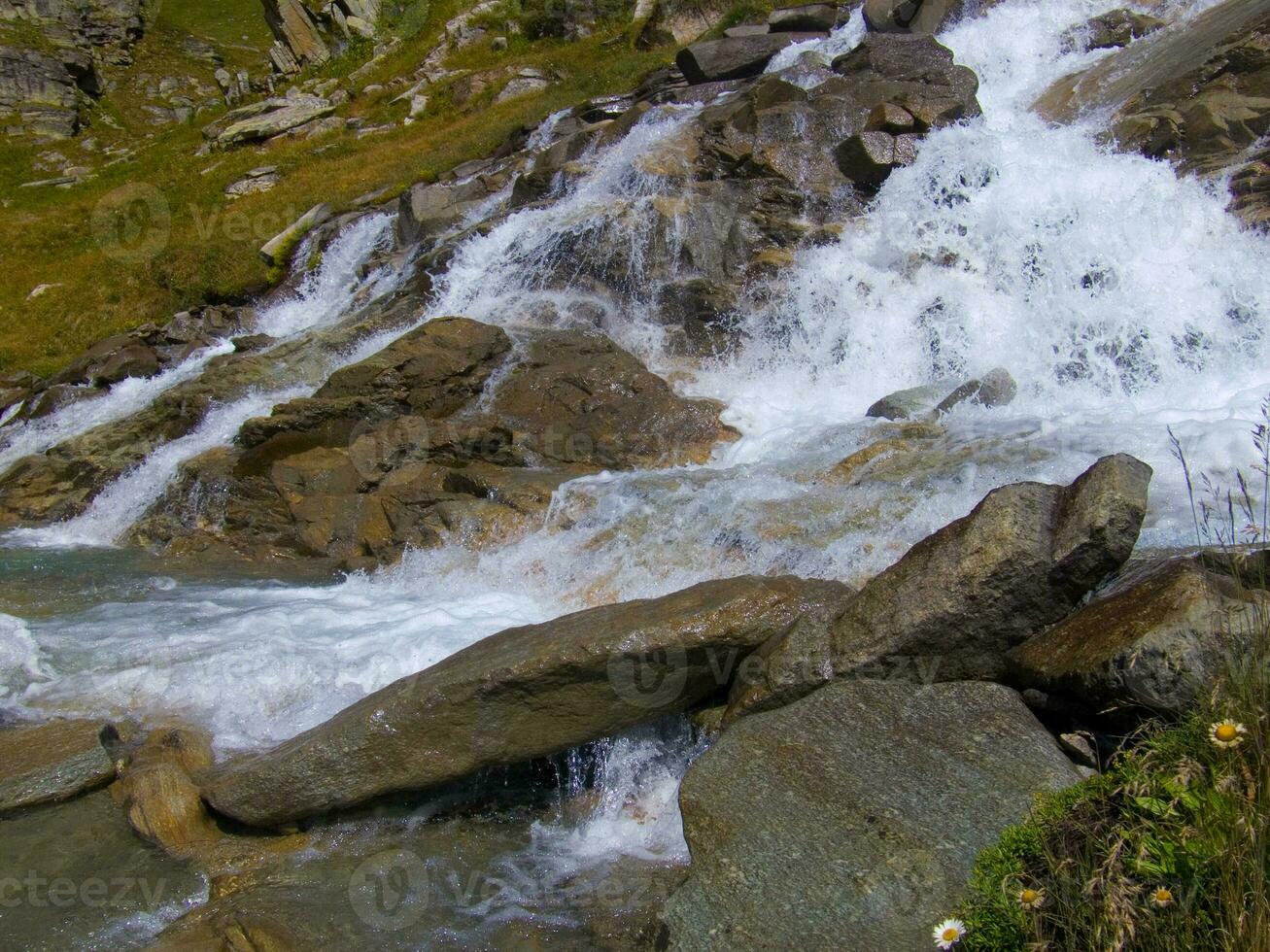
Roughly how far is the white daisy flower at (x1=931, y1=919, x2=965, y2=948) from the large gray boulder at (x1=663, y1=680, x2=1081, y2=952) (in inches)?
9.7

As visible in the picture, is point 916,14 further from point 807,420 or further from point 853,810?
point 853,810

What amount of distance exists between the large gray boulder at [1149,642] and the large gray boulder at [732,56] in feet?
66.9

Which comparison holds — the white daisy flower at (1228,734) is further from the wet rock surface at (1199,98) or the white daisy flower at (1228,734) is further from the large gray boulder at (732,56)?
the large gray boulder at (732,56)

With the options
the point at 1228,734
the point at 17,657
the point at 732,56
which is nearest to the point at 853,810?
the point at 1228,734

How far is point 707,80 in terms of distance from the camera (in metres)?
23.5

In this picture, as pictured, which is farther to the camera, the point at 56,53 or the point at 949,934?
the point at 56,53

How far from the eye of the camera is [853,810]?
4594mm

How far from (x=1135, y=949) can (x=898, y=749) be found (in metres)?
1.90

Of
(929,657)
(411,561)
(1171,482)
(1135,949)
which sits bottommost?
(411,561)

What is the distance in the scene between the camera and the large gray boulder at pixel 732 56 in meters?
23.3

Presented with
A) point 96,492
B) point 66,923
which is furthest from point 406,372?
point 66,923

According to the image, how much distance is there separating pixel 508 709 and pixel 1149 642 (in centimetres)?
357

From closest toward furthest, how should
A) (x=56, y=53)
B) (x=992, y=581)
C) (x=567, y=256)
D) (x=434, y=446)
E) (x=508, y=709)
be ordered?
(x=992, y=581) → (x=508, y=709) → (x=434, y=446) → (x=567, y=256) → (x=56, y=53)

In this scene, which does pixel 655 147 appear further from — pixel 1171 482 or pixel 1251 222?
pixel 1171 482
